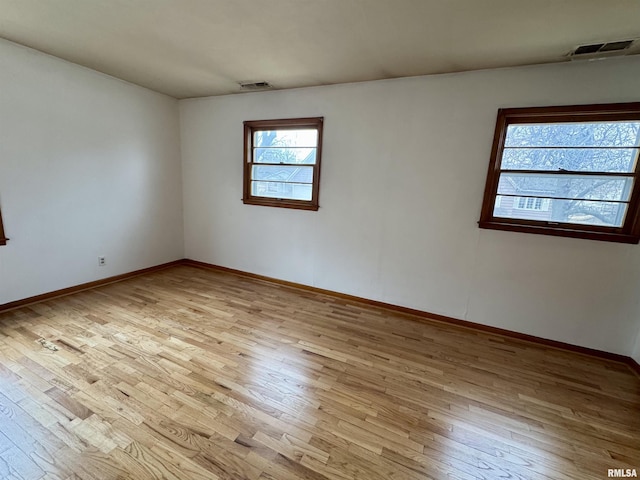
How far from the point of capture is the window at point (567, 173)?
7.47 feet

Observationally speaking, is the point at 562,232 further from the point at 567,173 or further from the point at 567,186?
the point at 567,173

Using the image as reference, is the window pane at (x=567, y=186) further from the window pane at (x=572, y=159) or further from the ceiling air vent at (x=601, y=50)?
the ceiling air vent at (x=601, y=50)

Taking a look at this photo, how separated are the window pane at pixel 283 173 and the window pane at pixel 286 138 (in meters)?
0.29

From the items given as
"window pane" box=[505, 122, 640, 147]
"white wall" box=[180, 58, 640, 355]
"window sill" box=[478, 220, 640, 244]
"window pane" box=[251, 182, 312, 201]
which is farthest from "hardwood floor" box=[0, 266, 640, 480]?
"window pane" box=[505, 122, 640, 147]

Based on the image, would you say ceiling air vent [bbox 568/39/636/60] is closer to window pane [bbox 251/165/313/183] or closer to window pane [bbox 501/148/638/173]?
window pane [bbox 501/148/638/173]

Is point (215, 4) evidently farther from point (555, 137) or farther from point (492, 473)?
point (492, 473)

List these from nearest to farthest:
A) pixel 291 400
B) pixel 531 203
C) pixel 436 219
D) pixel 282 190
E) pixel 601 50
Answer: pixel 291 400 < pixel 601 50 < pixel 531 203 < pixel 436 219 < pixel 282 190

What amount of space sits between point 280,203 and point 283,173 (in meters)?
0.41

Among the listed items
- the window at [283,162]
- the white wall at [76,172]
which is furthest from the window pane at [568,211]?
the white wall at [76,172]

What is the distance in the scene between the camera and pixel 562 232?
2459 millimetres

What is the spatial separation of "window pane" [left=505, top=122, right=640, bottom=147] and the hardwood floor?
6.19 ft

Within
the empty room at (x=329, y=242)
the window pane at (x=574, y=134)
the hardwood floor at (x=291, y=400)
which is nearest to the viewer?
the hardwood floor at (x=291, y=400)

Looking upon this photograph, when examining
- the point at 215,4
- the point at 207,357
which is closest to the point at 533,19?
the point at 215,4

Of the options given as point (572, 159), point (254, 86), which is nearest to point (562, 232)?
point (572, 159)
